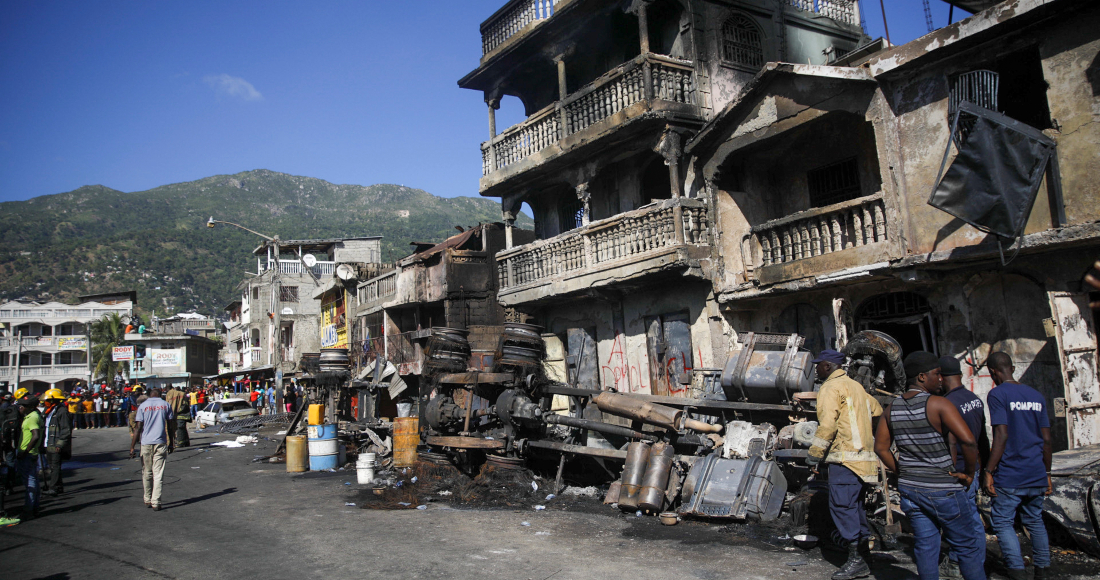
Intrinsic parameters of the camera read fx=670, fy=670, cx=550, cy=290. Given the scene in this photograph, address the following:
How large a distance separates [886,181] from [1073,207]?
2487 mm

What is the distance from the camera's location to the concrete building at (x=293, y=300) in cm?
4769

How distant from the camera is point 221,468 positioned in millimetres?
16031

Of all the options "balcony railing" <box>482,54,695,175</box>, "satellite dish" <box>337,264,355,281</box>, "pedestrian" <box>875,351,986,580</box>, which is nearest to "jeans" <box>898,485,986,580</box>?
"pedestrian" <box>875,351,986,580</box>

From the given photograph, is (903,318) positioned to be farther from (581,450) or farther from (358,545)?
(358,545)

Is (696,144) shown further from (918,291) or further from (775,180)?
(918,291)

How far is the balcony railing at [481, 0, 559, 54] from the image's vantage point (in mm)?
18078

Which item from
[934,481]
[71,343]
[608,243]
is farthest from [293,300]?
[934,481]

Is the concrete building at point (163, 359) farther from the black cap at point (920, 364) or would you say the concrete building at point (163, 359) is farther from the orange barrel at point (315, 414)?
the black cap at point (920, 364)

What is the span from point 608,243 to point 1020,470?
10422mm

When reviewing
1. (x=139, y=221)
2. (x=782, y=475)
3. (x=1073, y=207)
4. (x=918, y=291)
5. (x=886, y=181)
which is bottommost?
(x=782, y=475)

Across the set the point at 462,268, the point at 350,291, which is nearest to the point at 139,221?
the point at 350,291

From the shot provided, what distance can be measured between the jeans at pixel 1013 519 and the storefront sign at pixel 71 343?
8121 cm

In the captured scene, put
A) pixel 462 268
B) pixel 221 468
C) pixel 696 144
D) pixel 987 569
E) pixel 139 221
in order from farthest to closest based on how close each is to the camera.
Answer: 1. pixel 139 221
2. pixel 462 268
3. pixel 221 468
4. pixel 696 144
5. pixel 987 569

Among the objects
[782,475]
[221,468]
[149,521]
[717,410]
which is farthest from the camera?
[221,468]
